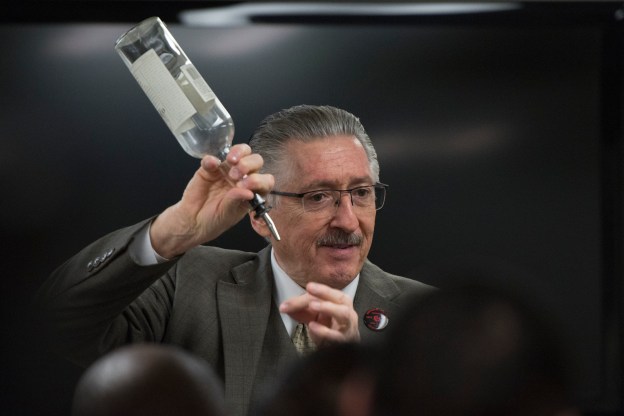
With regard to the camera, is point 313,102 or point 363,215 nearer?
point 363,215

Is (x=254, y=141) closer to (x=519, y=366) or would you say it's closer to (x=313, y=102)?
(x=313, y=102)

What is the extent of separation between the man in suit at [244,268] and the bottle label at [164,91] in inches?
4.5

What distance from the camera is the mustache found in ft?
7.57

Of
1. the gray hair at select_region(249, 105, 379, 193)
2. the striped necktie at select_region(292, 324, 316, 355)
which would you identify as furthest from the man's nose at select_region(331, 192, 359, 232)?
the striped necktie at select_region(292, 324, 316, 355)

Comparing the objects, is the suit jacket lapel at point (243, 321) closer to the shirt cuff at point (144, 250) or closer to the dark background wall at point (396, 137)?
the shirt cuff at point (144, 250)

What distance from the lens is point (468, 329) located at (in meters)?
0.40

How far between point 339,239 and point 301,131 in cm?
29

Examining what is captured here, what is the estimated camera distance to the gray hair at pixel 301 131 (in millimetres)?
2412

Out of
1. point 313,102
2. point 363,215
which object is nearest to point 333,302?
point 363,215

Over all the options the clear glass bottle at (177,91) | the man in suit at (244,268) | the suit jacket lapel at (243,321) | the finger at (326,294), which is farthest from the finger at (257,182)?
the suit jacket lapel at (243,321)

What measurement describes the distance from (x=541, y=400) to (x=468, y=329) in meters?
0.04

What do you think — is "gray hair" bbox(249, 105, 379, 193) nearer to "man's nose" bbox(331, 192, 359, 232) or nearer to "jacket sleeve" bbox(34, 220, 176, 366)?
"man's nose" bbox(331, 192, 359, 232)

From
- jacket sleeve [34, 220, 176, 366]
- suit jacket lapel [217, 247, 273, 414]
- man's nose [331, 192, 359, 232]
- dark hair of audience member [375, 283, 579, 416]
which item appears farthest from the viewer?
man's nose [331, 192, 359, 232]

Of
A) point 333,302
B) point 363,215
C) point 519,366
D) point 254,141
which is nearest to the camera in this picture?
point 519,366
